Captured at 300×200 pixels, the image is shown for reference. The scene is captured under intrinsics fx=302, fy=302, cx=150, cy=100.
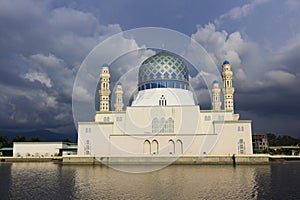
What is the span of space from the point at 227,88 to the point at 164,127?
11.8 meters

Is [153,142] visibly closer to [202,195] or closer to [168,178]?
[168,178]

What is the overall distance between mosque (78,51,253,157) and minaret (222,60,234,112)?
3593mm

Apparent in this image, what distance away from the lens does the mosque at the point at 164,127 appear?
34.9 m

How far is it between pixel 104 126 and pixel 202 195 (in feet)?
74.5

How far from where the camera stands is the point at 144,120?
121ft

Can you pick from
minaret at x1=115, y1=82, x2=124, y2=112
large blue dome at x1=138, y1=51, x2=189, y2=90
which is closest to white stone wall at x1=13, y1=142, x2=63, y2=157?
minaret at x1=115, y1=82, x2=124, y2=112

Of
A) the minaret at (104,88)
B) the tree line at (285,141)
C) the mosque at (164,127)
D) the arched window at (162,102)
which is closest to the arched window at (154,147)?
the mosque at (164,127)

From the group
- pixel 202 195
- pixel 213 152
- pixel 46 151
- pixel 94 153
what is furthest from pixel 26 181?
pixel 46 151

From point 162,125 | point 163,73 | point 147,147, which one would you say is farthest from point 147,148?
point 163,73

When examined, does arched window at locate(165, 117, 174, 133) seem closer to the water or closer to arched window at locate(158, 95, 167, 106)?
arched window at locate(158, 95, 167, 106)

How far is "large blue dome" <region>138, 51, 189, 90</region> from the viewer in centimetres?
4019

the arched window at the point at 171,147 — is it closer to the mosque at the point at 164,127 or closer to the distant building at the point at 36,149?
the mosque at the point at 164,127

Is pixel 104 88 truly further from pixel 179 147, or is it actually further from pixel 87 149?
pixel 179 147

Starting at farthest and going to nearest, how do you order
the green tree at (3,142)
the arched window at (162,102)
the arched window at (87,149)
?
1. the green tree at (3,142)
2. the arched window at (162,102)
3. the arched window at (87,149)
